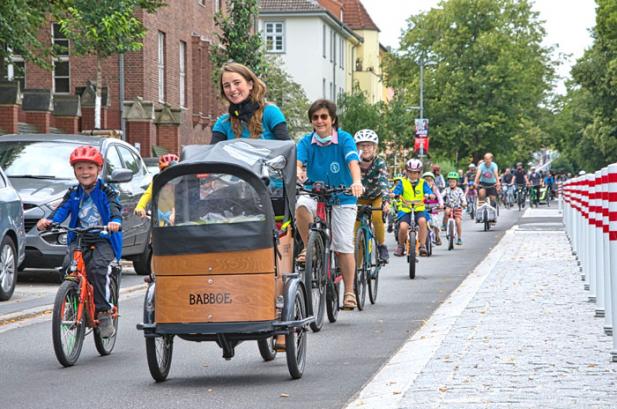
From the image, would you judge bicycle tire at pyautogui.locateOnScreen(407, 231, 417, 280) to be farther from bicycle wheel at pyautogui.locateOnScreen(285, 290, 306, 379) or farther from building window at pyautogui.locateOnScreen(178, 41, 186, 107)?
building window at pyautogui.locateOnScreen(178, 41, 186, 107)

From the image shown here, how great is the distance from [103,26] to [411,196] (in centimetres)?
1227

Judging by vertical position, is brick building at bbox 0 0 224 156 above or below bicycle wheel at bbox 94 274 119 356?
above

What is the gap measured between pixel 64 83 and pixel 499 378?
127ft

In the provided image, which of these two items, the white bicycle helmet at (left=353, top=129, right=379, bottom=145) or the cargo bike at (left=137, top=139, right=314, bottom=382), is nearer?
the cargo bike at (left=137, top=139, right=314, bottom=382)

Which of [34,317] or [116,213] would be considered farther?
[34,317]

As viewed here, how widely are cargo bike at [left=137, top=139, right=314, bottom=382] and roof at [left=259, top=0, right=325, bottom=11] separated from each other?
79.9m

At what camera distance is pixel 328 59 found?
301 ft

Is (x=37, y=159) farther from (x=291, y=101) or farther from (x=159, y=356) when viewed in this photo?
(x=291, y=101)

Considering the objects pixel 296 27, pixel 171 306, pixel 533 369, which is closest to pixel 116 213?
pixel 171 306

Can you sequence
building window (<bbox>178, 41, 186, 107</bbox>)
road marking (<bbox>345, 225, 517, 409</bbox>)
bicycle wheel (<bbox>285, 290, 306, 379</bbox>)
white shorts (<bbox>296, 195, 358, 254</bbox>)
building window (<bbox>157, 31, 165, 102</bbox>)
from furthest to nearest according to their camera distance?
building window (<bbox>178, 41, 186, 107</bbox>)
building window (<bbox>157, 31, 165, 102</bbox>)
white shorts (<bbox>296, 195, 358, 254</bbox>)
bicycle wheel (<bbox>285, 290, 306, 379</bbox>)
road marking (<bbox>345, 225, 517, 409</bbox>)

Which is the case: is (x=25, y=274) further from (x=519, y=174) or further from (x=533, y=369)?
(x=519, y=174)

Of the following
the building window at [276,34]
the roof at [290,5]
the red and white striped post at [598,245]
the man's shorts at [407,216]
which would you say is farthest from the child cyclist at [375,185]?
the building window at [276,34]

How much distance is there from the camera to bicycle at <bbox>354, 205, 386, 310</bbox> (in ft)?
45.1

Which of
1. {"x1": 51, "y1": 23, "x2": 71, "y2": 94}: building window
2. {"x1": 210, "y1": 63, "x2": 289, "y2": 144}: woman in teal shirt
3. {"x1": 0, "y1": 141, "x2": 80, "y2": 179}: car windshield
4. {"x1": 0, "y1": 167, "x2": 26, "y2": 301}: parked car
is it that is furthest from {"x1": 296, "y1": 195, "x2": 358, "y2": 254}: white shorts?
{"x1": 51, "y1": 23, "x2": 71, "y2": 94}: building window
